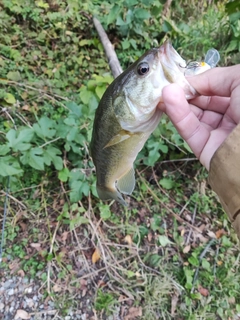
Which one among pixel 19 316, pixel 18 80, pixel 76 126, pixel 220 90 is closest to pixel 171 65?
pixel 220 90

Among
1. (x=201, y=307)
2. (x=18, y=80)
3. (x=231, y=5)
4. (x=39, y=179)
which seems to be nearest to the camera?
(x=231, y=5)

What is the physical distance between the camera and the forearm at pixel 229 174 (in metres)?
1.14

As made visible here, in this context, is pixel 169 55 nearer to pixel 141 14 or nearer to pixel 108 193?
pixel 108 193

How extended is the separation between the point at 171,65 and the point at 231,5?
942 mm

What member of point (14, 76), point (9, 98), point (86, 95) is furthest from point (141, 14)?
point (9, 98)

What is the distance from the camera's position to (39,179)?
2.75 m

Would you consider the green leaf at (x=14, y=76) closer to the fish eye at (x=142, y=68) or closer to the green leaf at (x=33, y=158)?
the green leaf at (x=33, y=158)

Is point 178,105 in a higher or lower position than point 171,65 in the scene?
lower

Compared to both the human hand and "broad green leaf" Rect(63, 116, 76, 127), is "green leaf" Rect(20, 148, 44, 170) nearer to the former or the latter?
"broad green leaf" Rect(63, 116, 76, 127)

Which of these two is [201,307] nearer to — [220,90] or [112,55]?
[220,90]

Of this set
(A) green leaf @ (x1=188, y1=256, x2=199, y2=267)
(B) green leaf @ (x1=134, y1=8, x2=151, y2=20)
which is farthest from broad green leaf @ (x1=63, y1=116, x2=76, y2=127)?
(B) green leaf @ (x1=134, y1=8, x2=151, y2=20)

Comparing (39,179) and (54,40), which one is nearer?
(39,179)

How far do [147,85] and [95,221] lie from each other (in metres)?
1.77

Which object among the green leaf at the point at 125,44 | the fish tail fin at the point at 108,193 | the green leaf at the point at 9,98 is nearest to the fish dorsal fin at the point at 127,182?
the fish tail fin at the point at 108,193
